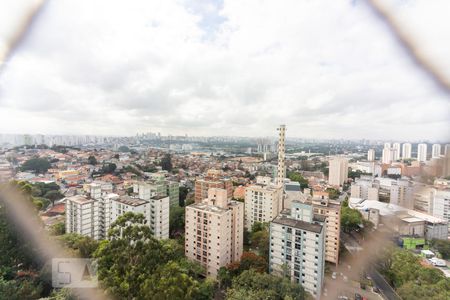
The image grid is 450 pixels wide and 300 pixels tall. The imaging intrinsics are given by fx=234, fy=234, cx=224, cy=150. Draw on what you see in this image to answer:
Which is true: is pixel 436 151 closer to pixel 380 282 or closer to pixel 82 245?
pixel 82 245

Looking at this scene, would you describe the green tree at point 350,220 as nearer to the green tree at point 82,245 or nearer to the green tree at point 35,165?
the green tree at point 82,245

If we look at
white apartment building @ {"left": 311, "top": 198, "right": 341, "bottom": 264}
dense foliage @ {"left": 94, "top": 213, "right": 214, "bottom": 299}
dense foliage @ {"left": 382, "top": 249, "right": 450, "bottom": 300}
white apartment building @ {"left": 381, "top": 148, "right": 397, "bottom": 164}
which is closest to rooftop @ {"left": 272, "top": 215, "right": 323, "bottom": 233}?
white apartment building @ {"left": 311, "top": 198, "right": 341, "bottom": 264}

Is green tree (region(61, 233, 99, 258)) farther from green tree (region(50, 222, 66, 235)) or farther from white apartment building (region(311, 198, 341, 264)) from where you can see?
white apartment building (region(311, 198, 341, 264))

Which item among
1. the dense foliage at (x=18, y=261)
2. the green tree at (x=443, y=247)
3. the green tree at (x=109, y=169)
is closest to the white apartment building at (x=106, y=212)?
the dense foliage at (x=18, y=261)

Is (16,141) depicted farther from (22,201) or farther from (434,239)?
(434,239)

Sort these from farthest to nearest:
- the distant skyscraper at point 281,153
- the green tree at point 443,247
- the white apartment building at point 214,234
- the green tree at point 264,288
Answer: the distant skyscraper at point 281,153 → the green tree at point 443,247 → the white apartment building at point 214,234 → the green tree at point 264,288

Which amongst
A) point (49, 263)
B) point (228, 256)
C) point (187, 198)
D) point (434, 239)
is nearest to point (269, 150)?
point (187, 198)
